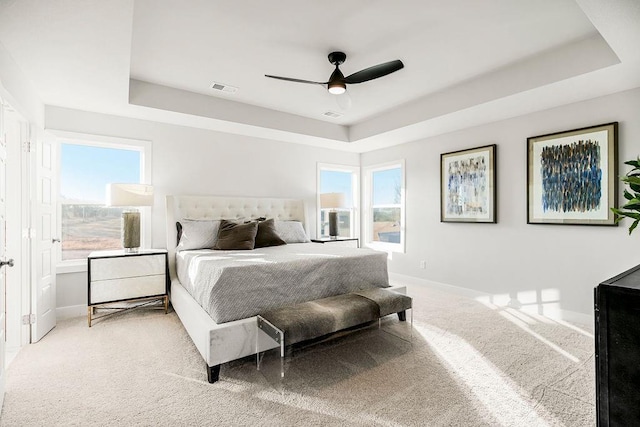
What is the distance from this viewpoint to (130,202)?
12.1ft

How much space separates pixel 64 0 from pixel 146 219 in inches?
107

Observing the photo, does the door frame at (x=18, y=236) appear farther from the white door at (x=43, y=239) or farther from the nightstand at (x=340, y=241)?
the nightstand at (x=340, y=241)

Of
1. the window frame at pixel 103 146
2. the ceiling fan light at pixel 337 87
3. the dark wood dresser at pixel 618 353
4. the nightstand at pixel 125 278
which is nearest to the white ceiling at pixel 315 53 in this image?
the ceiling fan light at pixel 337 87

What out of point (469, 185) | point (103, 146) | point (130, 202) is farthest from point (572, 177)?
point (103, 146)

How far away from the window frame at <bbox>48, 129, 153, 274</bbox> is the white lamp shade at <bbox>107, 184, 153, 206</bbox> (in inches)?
16.4

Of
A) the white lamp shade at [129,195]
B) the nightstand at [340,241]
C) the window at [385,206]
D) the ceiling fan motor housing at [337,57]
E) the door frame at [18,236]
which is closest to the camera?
the door frame at [18,236]

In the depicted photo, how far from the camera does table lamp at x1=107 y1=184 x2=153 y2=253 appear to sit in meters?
3.62

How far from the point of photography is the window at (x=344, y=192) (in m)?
5.96

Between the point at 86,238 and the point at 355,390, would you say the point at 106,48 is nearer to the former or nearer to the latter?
the point at 86,238

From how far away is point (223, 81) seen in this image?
367 cm

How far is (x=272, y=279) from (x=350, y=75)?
1.91m

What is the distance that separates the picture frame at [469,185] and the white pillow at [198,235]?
3.22 meters

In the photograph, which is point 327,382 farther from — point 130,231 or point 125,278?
point 130,231

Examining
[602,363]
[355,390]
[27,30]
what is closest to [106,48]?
[27,30]
